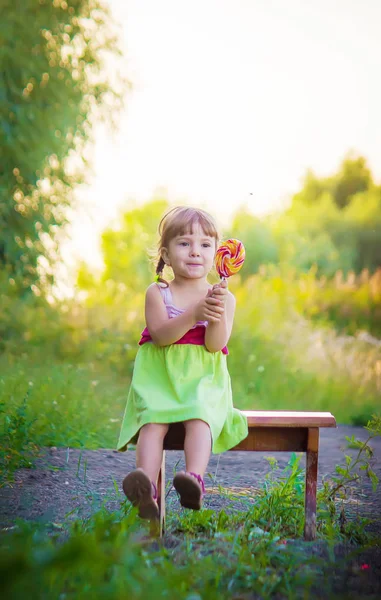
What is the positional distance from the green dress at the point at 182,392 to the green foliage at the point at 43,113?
5064 mm

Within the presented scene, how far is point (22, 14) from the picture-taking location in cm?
764

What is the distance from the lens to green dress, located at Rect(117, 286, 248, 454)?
8.95 feet

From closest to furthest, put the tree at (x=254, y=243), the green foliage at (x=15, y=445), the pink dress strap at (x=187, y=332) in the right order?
the pink dress strap at (x=187, y=332) < the green foliage at (x=15, y=445) < the tree at (x=254, y=243)

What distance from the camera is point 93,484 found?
3631 millimetres

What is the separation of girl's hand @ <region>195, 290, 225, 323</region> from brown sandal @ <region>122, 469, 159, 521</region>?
0.65 metres

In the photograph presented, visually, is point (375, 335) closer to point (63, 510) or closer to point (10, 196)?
point (10, 196)

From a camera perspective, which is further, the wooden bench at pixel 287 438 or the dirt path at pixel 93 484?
the dirt path at pixel 93 484

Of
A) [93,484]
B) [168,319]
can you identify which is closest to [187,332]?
[168,319]

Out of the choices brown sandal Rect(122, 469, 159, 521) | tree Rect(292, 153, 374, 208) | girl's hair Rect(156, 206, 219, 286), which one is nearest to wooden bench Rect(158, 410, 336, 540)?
brown sandal Rect(122, 469, 159, 521)

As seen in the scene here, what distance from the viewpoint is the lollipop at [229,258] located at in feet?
9.43

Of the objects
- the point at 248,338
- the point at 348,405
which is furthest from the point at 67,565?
the point at 248,338

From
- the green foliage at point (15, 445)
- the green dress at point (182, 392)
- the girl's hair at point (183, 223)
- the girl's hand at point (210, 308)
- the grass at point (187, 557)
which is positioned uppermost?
→ the girl's hair at point (183, 223)

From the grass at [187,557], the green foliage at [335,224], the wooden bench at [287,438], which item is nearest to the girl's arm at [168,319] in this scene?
the wooden bench at [287,438]

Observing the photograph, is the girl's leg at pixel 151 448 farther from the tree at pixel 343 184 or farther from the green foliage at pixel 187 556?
the tree at pixel 343 184
